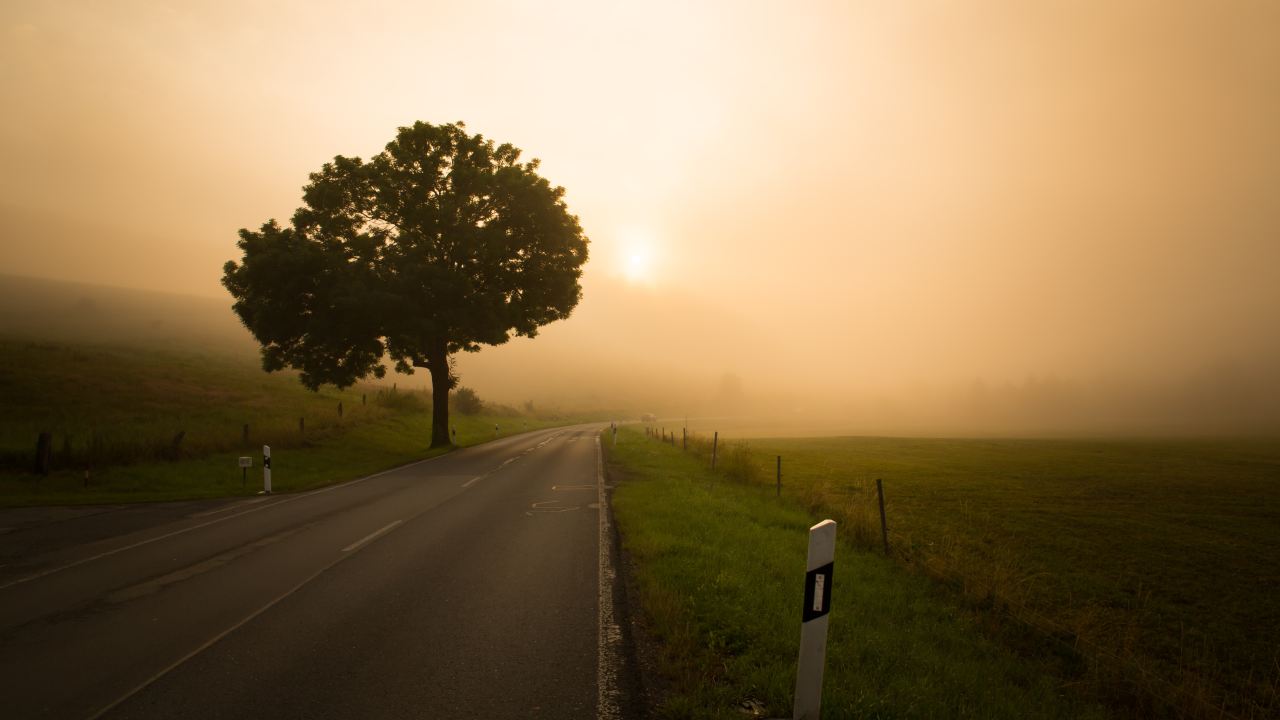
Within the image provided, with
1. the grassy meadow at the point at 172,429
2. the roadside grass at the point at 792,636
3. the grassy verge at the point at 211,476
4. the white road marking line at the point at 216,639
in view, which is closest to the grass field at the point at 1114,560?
the roadside grass at the point at 792,636

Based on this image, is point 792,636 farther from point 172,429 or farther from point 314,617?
point 172,429

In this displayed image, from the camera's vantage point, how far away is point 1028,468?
31.1 meters

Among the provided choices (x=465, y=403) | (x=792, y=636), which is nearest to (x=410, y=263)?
(x=792, y=636)

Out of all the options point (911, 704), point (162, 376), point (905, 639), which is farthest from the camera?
point (162, 376)

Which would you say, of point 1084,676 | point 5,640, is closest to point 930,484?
point 1084,676

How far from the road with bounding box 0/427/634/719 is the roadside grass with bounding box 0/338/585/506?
5769mm

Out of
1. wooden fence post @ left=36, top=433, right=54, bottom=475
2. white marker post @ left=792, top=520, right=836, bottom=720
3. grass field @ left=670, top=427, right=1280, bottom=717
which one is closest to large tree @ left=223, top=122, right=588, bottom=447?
wooden fence post @ left=36, top=433, right=54, bottom=475

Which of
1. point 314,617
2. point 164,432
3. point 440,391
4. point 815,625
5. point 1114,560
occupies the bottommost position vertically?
point 1114,560

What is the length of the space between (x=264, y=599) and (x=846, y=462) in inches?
1281

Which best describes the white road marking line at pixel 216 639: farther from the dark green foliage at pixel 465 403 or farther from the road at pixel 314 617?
the dark green foliage at pixel 465 403

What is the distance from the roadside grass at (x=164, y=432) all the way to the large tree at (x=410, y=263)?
3557 mm

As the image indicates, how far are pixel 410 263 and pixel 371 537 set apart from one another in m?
17.6

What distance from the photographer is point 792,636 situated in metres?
5.44

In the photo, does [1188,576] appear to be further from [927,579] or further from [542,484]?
[542,484]
